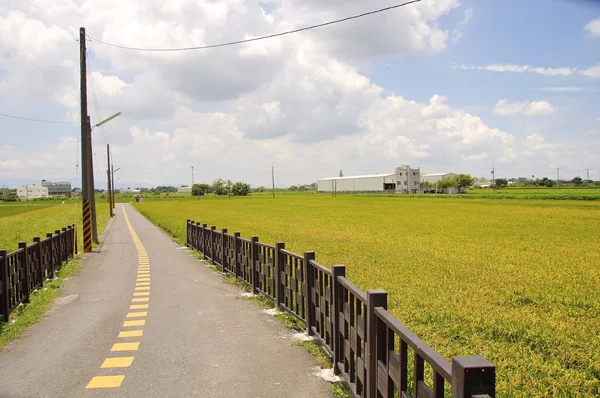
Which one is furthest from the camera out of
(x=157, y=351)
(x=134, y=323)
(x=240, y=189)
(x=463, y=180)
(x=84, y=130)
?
(x=240, y=189)

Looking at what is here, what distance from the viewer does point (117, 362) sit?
20.6 feet

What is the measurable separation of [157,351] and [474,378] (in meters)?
5.18

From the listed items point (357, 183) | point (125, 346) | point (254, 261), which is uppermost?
point (357, 183)

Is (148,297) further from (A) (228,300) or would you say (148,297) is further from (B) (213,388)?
(B) (213,388)

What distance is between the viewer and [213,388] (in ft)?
17.5

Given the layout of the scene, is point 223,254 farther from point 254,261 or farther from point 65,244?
point 65,244

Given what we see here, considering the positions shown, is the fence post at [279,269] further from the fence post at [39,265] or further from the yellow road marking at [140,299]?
the fence post at [39,265]

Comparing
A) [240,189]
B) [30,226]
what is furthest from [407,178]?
[30,226]

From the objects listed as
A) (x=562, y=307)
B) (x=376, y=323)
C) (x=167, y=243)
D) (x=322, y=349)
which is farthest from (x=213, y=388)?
(x=167, y=243)

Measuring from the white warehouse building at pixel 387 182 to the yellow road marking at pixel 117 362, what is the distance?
435ft

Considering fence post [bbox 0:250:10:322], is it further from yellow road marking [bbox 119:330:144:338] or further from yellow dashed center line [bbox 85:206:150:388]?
yellow road marking [bbox 119:330:144:338]

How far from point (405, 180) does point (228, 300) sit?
130m

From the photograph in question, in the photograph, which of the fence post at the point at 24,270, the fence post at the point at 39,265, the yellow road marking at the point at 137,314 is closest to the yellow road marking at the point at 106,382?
the yellow road marking at the point at 137,314

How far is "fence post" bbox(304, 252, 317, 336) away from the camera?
22.9 ft
